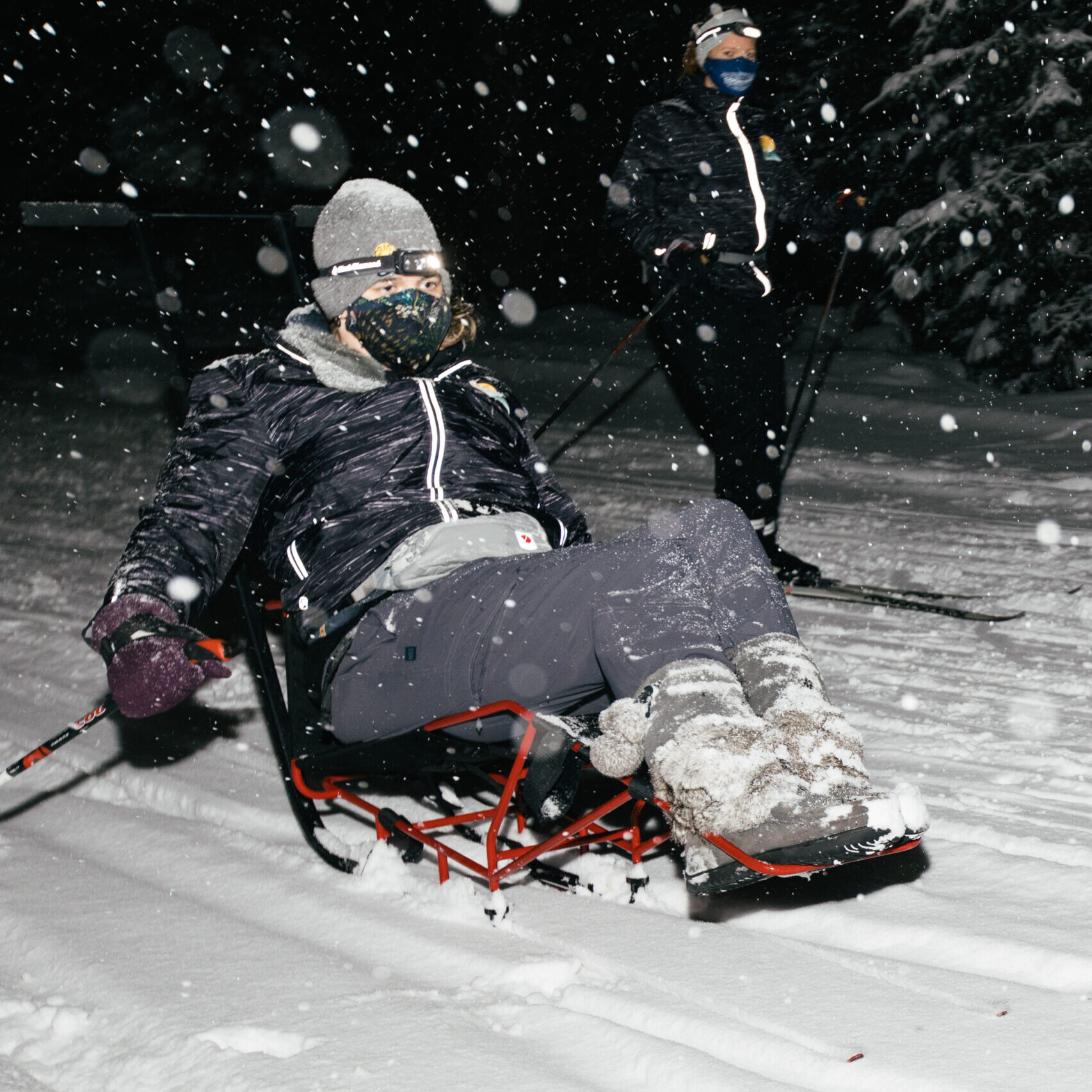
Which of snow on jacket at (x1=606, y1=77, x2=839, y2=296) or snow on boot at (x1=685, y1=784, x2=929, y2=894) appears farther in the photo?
snow on jacket at (x1=606, y1=77, x2=839, y2=296)

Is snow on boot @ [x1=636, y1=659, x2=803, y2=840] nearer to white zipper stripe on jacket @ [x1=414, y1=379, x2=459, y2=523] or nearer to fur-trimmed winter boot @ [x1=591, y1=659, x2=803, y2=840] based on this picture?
fur-trimmed winter boot @ [x1=591, y1=659, x2=803, y2=840]

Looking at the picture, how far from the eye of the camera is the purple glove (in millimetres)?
2236

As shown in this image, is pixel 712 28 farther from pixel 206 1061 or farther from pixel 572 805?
pixel 206 1061

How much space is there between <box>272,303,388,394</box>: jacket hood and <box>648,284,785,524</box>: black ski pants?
205cm

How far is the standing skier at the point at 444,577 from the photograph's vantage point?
2.00 m

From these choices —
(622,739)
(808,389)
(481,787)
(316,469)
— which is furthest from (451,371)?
(808,389)

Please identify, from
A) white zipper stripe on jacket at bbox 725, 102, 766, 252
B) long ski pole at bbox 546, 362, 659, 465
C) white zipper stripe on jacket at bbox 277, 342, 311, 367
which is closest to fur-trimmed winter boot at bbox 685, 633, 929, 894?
white zipper stripe on jacket at bbox 277, 342, 311, 367

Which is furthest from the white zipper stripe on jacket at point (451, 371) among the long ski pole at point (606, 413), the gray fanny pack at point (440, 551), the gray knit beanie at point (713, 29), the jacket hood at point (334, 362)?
the long ski pole at point (606, 413)

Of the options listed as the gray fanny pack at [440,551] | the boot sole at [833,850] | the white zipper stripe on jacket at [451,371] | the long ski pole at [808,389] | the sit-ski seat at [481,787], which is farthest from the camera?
the long ski pole at [808,389]

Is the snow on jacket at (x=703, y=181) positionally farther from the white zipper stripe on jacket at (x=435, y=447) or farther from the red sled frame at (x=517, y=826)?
the red sled frame at (x=517, y=826)

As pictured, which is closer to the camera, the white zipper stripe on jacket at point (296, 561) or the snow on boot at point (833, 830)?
the snow on boot at point (833, 830)

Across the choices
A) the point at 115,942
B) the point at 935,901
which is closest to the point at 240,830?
the point at 115,942

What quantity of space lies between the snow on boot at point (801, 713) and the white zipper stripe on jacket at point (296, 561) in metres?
0.97

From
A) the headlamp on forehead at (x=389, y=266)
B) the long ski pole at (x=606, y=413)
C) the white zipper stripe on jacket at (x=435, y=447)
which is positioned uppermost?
the headlamp on forehead at (x=389, y=266)
